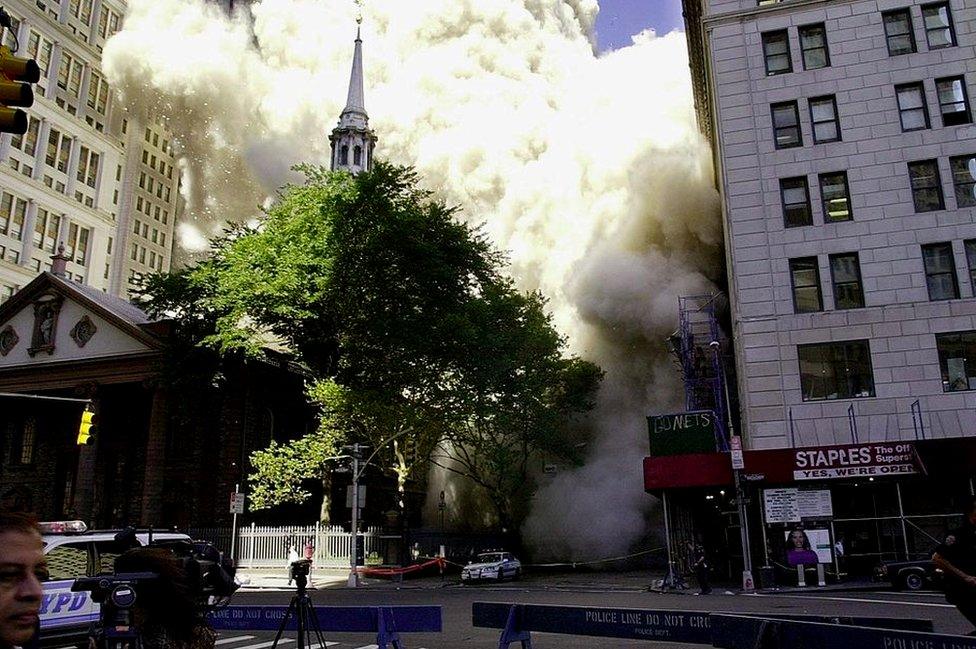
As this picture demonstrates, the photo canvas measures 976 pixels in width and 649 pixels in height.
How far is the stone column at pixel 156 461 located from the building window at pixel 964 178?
3722 centimetres

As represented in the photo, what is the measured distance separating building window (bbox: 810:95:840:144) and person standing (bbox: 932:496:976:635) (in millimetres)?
24229

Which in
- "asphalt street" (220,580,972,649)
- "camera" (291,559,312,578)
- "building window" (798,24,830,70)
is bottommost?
"asphalt street" (220,580,972,649)

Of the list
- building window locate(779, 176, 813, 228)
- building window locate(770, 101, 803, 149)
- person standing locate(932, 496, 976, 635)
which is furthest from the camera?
building window locate(770, 101, 803, 149)

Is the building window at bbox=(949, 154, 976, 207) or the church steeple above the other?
the church steeple

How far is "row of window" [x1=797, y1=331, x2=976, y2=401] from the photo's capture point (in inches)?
1009

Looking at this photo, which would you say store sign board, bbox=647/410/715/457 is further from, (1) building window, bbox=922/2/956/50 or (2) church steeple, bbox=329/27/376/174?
(2) church steeple, bbox=329/27/376/174

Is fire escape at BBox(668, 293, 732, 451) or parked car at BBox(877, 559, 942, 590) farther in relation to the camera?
fire escape at BBox(668, 293, 732, 451)

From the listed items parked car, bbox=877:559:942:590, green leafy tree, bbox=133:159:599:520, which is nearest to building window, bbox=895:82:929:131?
parked car, bbox=877:559:942:590

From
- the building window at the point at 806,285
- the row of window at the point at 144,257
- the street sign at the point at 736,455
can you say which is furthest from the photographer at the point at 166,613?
the row of window at the point at 144,257

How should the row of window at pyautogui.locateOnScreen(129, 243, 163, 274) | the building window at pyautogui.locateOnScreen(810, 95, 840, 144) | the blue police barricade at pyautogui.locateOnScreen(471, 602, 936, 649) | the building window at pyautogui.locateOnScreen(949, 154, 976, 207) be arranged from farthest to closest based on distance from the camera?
the row of window at pyautogui.locateOnScreen(129, 243, 163, 274) < the building window at pyautogui.locateOnScreen(810, 95, 840, 144) < the building window at pyautogui.locateOnScreen(949, 154, 976, 207) < the blue police barricade at pyautogui.locateOnScreen(471, 602, 936, 649)

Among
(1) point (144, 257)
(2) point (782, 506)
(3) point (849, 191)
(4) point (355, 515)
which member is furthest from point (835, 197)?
(1) point (144, 257)

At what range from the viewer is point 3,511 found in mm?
2896

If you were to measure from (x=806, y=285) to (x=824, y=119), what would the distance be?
21.1ft

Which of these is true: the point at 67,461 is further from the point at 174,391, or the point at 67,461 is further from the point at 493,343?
the point at 493,343
